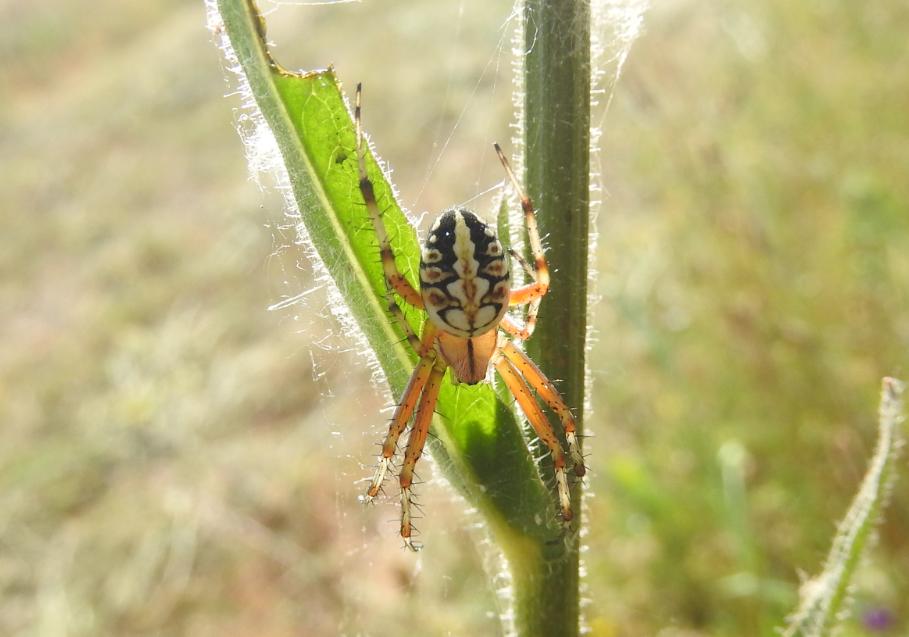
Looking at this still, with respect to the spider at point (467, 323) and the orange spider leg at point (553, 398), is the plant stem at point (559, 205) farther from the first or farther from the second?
the spider at point (467, 323)

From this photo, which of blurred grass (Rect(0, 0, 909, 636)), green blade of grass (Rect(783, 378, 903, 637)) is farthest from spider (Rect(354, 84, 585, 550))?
green blade of grass (Rect(783, 378, 903, 637))

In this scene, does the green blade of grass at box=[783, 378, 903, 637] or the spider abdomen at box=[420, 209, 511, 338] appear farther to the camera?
the spider abdomen at box=[420, 209, 511, 338]

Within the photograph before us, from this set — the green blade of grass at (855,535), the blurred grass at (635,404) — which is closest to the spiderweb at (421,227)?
the blurred grass at (635,404)

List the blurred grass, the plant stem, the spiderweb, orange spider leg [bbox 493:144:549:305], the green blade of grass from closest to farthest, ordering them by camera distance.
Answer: the plant stem
orange spider leg [bbox 493:144:549:305]
the green blade of grass
the spiderweb
the blurred grass

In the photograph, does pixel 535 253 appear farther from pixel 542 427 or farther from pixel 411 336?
pixel 542 427

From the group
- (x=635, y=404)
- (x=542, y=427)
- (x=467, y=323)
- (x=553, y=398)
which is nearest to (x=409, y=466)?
(x=467, y=323)

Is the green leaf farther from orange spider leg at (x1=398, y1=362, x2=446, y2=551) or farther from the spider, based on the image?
orange spider leg at (x1=398, y1=362, x2=446, y2=551)

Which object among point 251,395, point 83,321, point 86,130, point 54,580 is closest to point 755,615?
point 54,580
